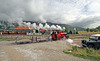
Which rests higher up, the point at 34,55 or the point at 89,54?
the point at 89,54

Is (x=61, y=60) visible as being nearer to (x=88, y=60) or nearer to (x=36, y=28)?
(x=88, y=60)

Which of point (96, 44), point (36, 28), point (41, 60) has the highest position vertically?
point (36, 28)

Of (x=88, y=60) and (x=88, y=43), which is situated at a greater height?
(x=88, y=43)

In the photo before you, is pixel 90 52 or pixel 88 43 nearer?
pixel 90 52

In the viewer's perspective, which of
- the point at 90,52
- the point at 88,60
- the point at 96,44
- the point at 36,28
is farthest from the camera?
the point at 36,28

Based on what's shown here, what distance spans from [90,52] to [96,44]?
7.18 feet

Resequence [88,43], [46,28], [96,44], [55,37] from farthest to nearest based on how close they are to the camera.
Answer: [46,28] → [55,37] → [88,43] → [96,44]

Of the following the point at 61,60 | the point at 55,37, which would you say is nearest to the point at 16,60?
the point at 61,60

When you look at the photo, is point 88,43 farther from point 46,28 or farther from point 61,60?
point 46,28

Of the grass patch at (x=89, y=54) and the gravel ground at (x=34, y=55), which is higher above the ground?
the grass patch at (x=89, y=54)

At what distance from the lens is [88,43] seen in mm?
9141

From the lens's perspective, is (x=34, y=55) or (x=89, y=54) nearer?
(x=89, y=54)

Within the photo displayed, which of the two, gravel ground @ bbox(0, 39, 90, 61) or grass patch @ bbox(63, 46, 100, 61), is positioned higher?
grass patch @ bbox(63, 46, 100, 61)

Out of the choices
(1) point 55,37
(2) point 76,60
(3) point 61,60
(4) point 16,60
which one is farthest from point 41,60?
(1) point 55,37
